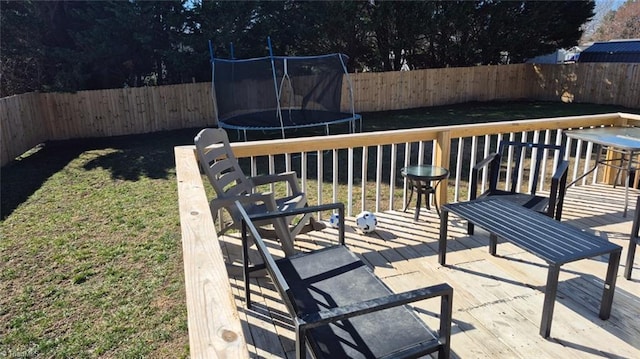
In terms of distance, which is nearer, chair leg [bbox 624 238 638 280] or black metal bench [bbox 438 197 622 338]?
black metal bench [bbox 438 197 622 338]

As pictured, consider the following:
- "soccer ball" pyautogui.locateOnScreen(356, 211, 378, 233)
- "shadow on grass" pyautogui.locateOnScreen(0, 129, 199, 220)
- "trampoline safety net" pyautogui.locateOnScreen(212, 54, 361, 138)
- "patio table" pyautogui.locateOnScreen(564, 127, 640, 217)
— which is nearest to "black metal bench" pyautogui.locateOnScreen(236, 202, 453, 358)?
"soccer ball" pyautogui.locateOnScreen(356, 211, 378, 233)

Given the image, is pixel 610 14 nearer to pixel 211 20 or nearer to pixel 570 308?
pixel 211 20

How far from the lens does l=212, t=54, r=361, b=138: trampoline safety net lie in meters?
8.60

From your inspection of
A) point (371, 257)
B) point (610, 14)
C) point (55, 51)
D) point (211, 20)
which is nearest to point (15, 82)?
point (55, 51)

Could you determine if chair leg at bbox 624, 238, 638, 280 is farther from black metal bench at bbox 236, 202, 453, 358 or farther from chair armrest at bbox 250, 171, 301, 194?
chair armrest at bbox 250, 171, 301, 194

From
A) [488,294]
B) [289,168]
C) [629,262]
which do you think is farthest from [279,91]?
[629,262]

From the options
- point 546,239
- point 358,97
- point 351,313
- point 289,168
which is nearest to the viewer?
point 351,313

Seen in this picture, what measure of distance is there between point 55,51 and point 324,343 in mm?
10320

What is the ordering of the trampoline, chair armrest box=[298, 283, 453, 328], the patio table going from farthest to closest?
the trampoline < the patio table < chair armrest box=[298, 283, 453, 328]

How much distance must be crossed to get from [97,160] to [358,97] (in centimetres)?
714

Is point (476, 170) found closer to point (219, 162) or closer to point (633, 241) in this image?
point (633, 241)

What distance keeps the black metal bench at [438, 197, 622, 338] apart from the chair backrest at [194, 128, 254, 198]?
1467 mm

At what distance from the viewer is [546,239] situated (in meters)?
2.26

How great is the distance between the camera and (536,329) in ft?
7.30
